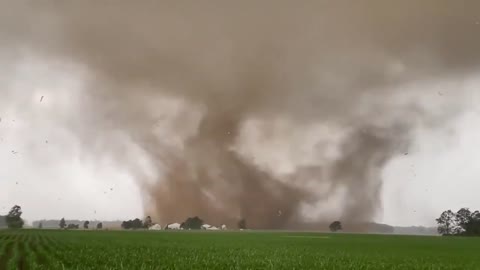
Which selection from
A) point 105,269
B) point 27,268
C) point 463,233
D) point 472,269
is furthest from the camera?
point 463,233

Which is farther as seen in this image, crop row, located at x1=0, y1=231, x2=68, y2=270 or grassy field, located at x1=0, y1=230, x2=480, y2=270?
grassy field, located at x1=0, y1=230, x2=480, y2=270

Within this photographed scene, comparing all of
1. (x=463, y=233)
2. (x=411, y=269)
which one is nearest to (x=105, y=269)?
(x=411, y=269)

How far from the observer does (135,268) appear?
26.8 meters

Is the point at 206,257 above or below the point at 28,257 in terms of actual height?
above

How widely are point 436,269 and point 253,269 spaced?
16.7m

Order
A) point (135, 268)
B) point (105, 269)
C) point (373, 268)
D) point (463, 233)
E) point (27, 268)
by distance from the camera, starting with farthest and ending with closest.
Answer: point (463, 233)
point (373, 268)
point (27, 268)
point (135, 268)
point (105, 269)

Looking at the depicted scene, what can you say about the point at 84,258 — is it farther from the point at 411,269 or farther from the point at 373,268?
the point at 411,269

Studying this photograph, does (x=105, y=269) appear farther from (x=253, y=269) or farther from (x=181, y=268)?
(x=253, y=269)

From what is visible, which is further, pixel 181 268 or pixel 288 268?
pixel 288 268

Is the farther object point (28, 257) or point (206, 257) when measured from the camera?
point (206, 257)

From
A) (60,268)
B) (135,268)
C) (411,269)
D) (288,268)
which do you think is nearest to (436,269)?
(411,269)

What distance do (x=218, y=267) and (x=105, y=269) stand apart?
7984 millimetres

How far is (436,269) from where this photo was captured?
34.6 m

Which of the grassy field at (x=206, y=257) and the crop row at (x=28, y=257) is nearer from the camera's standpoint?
the crop row at (x=28, y=257)
